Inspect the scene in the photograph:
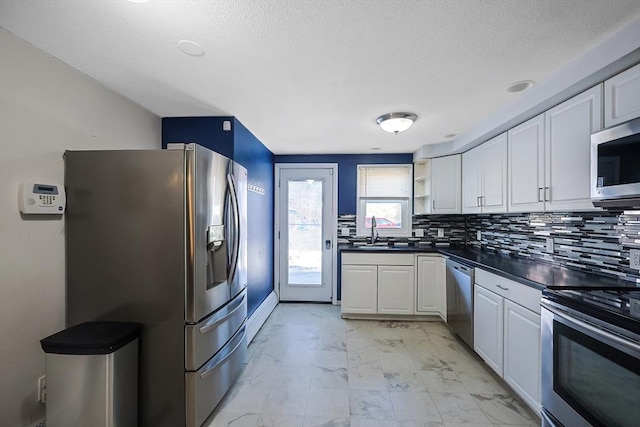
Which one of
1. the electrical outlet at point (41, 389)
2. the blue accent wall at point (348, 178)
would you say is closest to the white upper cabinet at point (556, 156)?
the blue accent wall at point (348, 178)

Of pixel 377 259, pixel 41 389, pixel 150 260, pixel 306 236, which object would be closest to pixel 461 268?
pixel 377 259

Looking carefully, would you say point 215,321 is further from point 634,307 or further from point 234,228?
point 634,307

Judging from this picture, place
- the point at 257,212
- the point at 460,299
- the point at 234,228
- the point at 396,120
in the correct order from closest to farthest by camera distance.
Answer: the point at 234,228 < the point at 396,120 < the point at 460,299 < the point at 257,212

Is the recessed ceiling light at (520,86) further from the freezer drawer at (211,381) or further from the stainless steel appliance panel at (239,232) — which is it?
the freezer drawer at (211,381)

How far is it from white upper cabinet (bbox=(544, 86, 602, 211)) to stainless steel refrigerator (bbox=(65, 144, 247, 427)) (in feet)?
7.98

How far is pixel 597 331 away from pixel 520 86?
1.63m

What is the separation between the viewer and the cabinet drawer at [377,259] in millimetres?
3496

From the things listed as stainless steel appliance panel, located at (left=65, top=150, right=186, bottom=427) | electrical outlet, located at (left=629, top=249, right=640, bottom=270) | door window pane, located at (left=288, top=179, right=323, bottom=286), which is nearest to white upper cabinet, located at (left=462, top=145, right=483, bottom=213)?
electrical outlet, located at (left=629, top=249, right=640, bottom=270)

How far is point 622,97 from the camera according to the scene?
1.50 m

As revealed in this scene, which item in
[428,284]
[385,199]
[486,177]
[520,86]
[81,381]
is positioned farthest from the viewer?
[385,199]

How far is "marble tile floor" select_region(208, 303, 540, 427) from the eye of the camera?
1.83 metres

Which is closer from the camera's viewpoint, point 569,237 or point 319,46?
point 319,46

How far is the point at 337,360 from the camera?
2.56 meters

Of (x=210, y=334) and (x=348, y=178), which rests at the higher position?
(x=348, y=178)
